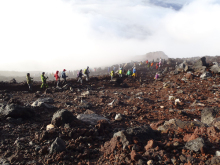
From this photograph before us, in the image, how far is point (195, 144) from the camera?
3010 mm

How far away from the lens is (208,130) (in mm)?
3539

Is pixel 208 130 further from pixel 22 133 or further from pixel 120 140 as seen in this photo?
pixel 22 133

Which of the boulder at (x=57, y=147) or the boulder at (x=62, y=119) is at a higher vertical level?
the boulder at (x=62, y=119)

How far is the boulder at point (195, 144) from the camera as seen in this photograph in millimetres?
2910

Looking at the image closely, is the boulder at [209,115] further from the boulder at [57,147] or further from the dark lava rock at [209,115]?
the boulder at [57,147]

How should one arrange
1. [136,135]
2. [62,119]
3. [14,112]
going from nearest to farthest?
1. [136,135]
2. [62,119]
3. [14,112]

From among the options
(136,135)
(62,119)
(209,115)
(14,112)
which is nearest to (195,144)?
(136,135)

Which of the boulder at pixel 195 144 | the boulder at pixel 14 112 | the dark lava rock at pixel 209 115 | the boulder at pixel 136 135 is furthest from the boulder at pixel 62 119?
the dark lava rock at pixel 209 115

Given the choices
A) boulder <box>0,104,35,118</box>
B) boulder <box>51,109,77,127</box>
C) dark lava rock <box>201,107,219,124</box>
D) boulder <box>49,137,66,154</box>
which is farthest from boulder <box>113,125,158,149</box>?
boulder <box>0,104,35,118</box>

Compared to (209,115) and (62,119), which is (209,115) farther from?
(62,119)

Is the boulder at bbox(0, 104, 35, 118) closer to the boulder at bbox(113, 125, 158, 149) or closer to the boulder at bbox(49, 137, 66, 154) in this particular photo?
the boulder at bbox(49, 137, 66, 154)

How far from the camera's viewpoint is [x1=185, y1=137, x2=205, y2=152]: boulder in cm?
291

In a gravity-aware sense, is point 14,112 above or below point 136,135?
above

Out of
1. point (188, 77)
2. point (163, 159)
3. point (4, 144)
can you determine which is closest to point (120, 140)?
point (163, 159)
